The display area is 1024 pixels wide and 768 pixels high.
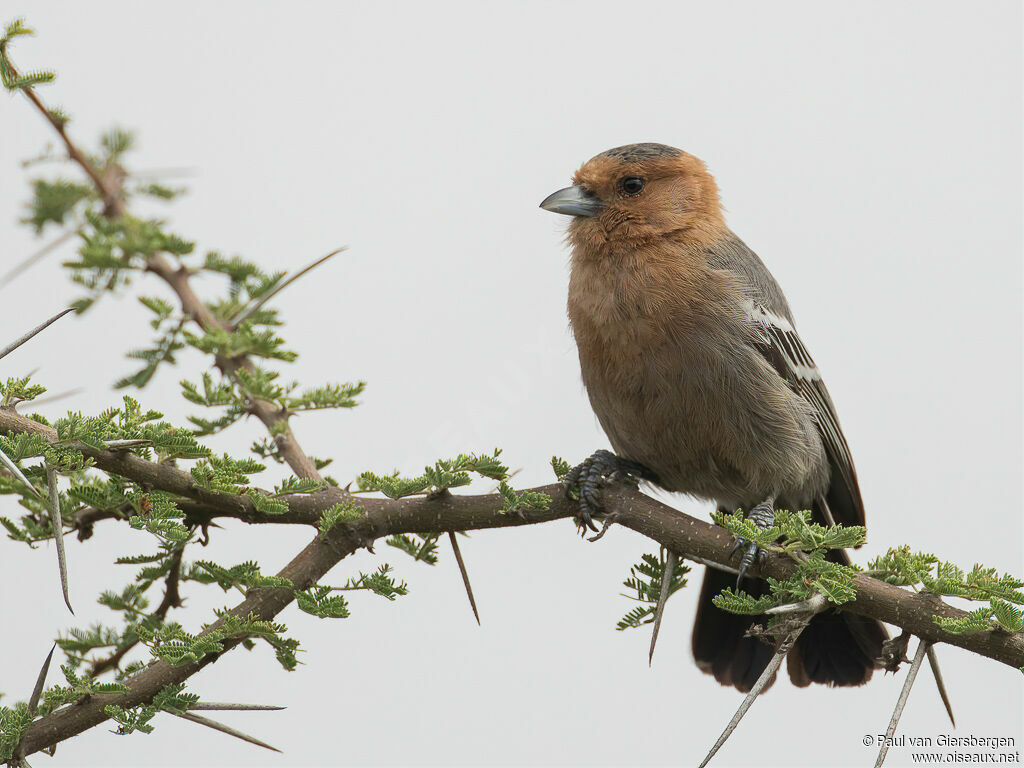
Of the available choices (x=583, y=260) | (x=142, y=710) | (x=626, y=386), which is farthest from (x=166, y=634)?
(x=583, y=260)

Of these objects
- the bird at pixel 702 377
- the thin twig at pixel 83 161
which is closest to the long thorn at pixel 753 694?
the bird at pixel 702 377

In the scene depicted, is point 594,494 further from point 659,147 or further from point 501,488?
point 659,147

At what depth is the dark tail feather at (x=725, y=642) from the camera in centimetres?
423

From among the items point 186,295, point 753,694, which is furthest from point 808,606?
point 186,295

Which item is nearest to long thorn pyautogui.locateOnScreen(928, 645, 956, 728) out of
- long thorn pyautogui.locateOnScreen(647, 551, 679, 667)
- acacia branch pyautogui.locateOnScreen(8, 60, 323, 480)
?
long thorn pyautogui.locateOnScreen(647, 551, 679, 667)

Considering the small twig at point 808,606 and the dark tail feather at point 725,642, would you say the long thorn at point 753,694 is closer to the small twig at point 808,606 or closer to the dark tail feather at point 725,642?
the small twig at point 808,606

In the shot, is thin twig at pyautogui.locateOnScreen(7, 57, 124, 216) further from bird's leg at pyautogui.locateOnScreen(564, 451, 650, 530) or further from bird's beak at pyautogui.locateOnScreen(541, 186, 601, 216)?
bird's leg at pyautogui.locateOnScreen(564, 451, 650, 530)

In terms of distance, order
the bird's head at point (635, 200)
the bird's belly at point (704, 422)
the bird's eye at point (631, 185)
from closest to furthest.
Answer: the bird's belly at point (704, 422)
the bird's head at point (635, 200)
the bird's eye at point (631, 185)

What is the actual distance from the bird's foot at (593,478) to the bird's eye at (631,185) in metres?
1.17

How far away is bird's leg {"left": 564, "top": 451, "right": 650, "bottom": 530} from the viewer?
10.9ft

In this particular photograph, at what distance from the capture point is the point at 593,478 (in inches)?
134

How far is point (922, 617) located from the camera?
2.60 m

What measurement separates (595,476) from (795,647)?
51.6 inches

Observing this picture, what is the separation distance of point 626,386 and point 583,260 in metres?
0.68
